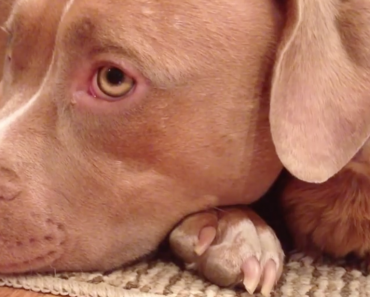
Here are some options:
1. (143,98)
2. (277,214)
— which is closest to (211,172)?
(143,98)

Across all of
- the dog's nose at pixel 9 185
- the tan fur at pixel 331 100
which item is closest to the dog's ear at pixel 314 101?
the tan fur at pixel 331 100

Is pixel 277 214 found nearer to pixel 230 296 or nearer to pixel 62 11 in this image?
pixel 230 296

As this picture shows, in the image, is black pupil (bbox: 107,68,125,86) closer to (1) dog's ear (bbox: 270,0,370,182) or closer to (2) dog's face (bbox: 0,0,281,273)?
(2) dog's face (bbox: 0,0,281,273)

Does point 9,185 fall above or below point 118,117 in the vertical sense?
below

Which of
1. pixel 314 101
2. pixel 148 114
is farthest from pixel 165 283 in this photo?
pixel 314 101

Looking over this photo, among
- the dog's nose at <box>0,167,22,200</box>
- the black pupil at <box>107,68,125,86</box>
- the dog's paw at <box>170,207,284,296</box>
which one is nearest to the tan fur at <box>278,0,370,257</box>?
the dog's paw at <box>170,207,284,296</box>

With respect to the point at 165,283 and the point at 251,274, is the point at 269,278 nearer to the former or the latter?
the point at 251,274

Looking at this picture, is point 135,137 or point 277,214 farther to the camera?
point 277,214
